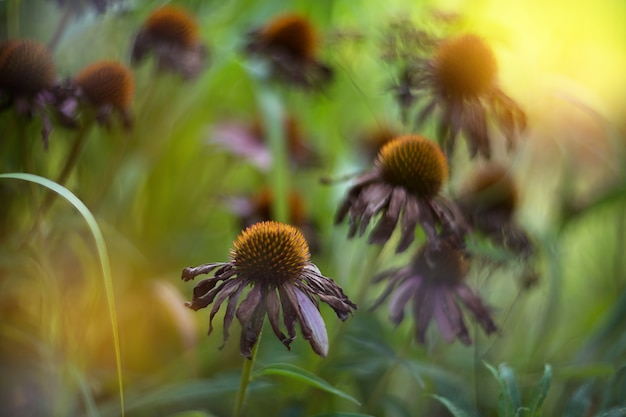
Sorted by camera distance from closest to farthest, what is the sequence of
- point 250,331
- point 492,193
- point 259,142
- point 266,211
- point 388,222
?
point 250,331 < point 388,222 < point 492,193 < point 266,211 < point 259,142

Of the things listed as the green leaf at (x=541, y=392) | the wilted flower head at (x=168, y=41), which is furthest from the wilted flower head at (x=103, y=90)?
the green leaf at (x=541, y=392)

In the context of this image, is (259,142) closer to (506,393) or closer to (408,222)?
(408,222)

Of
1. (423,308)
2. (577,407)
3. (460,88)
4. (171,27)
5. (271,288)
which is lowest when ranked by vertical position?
(577,407)

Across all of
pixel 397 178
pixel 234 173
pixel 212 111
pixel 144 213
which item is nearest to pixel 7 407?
pixel 144 213

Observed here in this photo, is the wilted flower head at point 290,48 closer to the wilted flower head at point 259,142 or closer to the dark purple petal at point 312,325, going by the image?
the wilted flower head at point 259,142

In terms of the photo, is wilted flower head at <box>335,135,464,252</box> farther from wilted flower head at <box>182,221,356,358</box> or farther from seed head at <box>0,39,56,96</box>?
seed head at <box>0,39,56,96</box>

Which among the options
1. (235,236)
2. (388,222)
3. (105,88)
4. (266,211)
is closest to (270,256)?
(388,222)

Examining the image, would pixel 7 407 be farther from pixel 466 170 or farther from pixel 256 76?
pixel 466 170
